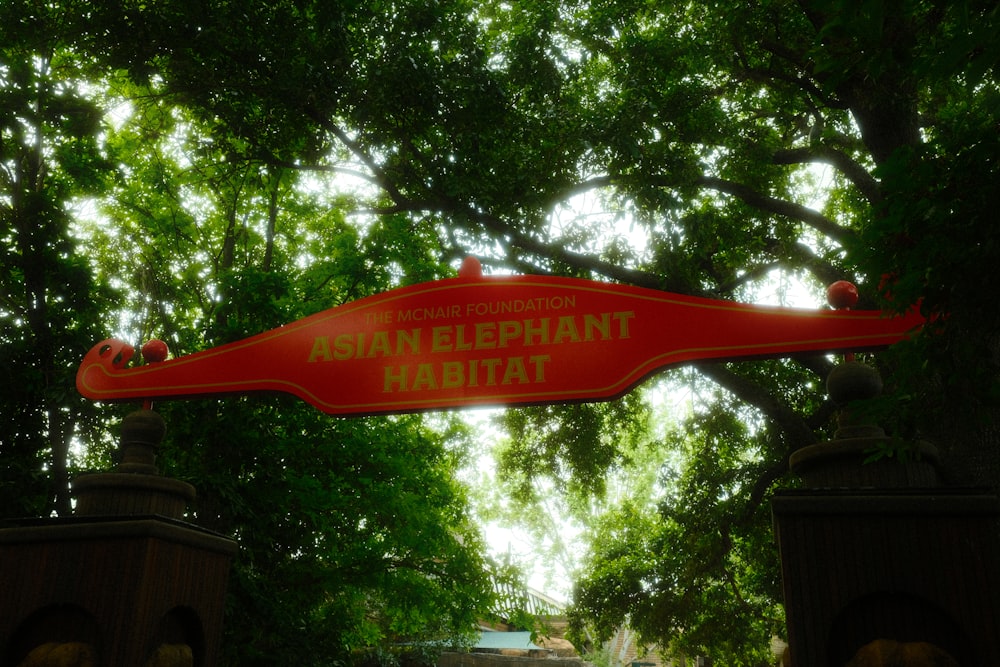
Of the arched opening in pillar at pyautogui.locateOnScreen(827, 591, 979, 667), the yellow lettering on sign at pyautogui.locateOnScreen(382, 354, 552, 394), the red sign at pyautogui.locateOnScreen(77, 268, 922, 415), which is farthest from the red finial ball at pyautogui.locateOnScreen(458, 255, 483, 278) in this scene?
the arched opening in pillar at pyautogui.locateOnScreen(827, 591, 979, 667)

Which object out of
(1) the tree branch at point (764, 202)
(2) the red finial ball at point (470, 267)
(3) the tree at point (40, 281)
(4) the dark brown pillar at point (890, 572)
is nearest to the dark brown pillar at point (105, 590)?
(2) the red finial ball at point (470, 267)

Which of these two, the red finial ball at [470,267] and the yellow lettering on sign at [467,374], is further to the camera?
the red finial ball at [470,267]

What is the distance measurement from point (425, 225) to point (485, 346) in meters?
9.78

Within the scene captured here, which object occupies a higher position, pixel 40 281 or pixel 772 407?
pixel 40 281

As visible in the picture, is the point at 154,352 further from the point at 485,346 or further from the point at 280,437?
the point at 280,437

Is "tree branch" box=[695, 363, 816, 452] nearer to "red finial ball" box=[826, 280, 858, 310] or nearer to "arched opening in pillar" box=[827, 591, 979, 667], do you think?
"red finial ball" box=[826, 280, 858, 310]

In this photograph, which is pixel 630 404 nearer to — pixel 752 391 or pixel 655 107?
pixel 752 391

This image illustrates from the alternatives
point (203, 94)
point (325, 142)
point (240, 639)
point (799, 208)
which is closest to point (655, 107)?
point (799, 208)

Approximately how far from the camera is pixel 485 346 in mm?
4105

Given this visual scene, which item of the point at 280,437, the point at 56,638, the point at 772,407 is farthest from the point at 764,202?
the point at 56,638

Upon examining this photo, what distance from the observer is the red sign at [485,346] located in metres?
3.74

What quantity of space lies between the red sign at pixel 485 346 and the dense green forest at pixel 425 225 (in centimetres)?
146

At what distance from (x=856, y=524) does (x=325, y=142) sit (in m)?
9.10

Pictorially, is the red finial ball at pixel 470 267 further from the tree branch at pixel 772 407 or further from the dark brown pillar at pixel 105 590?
the tree branch at pixel 772 407
